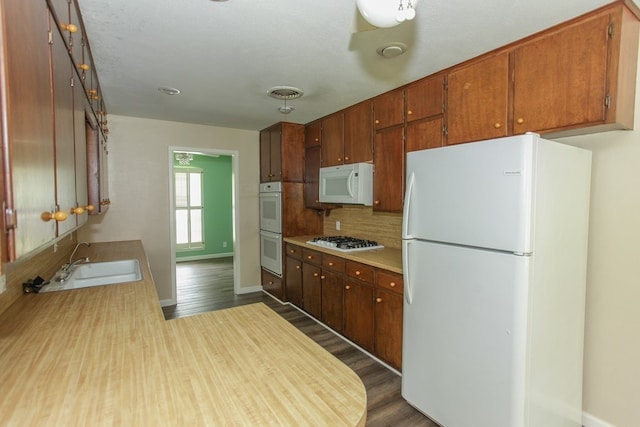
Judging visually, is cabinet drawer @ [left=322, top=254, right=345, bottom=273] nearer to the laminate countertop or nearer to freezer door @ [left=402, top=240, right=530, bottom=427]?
freezer door @ [left=402, top=240, right=530, bottom=427]

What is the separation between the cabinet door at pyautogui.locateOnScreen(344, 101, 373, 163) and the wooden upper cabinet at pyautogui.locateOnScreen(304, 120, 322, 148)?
55 centimetres

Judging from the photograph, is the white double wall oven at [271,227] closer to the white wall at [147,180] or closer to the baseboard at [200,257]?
the white wall at [147,180]

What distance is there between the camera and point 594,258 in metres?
1.94

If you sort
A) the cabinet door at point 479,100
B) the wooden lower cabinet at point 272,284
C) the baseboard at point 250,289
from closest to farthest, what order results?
the cabinet door at point 479,100 < the wooden lower cabinet at point 272,284 < the baseboard at point 250,289

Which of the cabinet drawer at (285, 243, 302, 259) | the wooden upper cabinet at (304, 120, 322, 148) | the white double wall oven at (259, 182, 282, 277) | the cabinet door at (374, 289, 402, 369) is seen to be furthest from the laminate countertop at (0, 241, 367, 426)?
the wooden upper cabinet at (304, 120, 322, 148)

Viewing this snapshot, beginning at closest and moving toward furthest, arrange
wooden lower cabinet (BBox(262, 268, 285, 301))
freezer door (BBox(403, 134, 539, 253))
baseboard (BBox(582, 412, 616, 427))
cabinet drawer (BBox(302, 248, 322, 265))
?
freezer door (BBox(403, 134, 539, 253)), baseboard (BBox(582, 412, 616, 427)), cabinet drawer (BBox(302, 248, 322, 265)), wooden lower cabinet (BBox(262, 268, 285, 301))

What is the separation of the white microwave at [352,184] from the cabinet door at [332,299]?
772mm

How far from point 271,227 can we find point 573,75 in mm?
3474

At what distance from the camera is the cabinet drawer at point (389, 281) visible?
2406 millimetres

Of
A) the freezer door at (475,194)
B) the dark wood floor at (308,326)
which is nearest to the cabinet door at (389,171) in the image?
the freezer door at (475,194)

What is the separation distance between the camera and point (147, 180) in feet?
13.0

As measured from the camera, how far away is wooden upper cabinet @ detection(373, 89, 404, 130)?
108 inches

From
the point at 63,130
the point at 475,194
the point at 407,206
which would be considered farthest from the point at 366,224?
the point at 63,130

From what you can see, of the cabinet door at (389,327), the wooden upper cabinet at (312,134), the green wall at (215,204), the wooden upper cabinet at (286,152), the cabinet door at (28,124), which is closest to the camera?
the cabinet door at (28,124)
